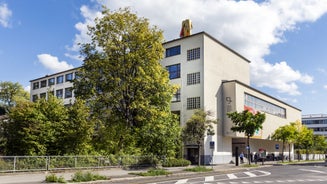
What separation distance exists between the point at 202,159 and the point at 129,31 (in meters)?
18.1

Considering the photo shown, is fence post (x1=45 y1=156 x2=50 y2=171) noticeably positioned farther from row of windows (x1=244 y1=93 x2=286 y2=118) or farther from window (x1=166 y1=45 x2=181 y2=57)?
row of windows (x1=244 y1=93 x2=286 y2=118)

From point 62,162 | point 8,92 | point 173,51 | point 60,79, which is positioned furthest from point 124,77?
point 8,92

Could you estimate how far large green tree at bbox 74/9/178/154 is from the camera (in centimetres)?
3294

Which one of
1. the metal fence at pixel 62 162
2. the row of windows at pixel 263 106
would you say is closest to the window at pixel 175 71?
the row of windows at pixel 263 106

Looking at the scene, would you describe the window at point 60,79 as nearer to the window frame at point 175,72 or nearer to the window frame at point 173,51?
the window frame at point 173,51

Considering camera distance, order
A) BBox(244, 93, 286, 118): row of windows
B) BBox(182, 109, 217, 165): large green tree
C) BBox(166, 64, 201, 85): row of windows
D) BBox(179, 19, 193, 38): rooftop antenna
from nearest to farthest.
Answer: BBox(182, 109, 217, 165): large green tree → BBox(166, 64, 201, 85): row of windows → BBox(179, 19, 193, 38): rooftop antenna → BBox(244, 93, 286, 118): row of windows

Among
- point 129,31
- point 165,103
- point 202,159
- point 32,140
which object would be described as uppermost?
point 129,31

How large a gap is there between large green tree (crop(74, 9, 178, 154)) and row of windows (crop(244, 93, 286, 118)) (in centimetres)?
1894

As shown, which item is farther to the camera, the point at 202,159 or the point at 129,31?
the point at 202,159

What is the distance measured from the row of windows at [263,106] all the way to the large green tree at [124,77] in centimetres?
1894

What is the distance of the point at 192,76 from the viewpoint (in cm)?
4453

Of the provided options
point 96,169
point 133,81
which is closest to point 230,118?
point 133,81

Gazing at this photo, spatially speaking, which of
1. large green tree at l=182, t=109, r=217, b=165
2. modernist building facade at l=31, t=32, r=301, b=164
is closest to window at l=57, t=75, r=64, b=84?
modernist building facade at l=31, t=32, r=301, b=164

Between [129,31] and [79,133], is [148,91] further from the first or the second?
[79,133]
